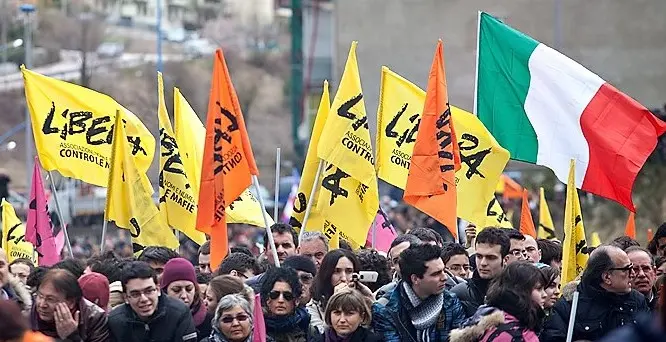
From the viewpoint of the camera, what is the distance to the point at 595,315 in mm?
10906

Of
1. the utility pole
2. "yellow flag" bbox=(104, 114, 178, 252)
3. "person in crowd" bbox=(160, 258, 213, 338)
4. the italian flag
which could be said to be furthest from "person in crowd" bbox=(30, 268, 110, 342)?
the utility pole

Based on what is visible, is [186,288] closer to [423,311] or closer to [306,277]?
[306,277]

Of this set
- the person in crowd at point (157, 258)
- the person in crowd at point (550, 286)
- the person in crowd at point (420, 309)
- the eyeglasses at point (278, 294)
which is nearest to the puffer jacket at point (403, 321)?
the person in crowd at point (420, 309)

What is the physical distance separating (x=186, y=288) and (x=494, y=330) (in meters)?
2.34

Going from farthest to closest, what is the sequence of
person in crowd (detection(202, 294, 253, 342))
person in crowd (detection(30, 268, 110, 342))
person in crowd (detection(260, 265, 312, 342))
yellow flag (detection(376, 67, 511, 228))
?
yellow flag (detection(376, 67, 511, 228)) → person in crowd (detection(260, 265, 312, 342)) → person in crowd (detection(202, 294, 253, 342)) → person in crowd (detection(30, 268, 110, 342))

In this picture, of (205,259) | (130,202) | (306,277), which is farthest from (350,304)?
(130,202)

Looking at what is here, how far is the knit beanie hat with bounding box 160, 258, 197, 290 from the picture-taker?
436 inches

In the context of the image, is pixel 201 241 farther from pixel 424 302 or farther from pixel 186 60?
pixel 186 60

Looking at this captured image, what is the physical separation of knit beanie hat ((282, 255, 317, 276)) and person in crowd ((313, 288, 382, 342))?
1.27 metres

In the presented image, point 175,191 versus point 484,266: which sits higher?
point 484,266

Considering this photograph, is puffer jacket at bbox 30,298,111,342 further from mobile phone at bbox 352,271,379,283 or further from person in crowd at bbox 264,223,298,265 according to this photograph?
person in crowd at bbox 264,223,298,265

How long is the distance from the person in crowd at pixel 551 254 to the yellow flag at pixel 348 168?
1.55 metres

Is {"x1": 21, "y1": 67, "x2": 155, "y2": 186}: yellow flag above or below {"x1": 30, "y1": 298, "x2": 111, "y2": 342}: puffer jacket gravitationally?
below

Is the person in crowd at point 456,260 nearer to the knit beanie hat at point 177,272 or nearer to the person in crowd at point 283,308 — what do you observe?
the person in crowd at point 283,308
